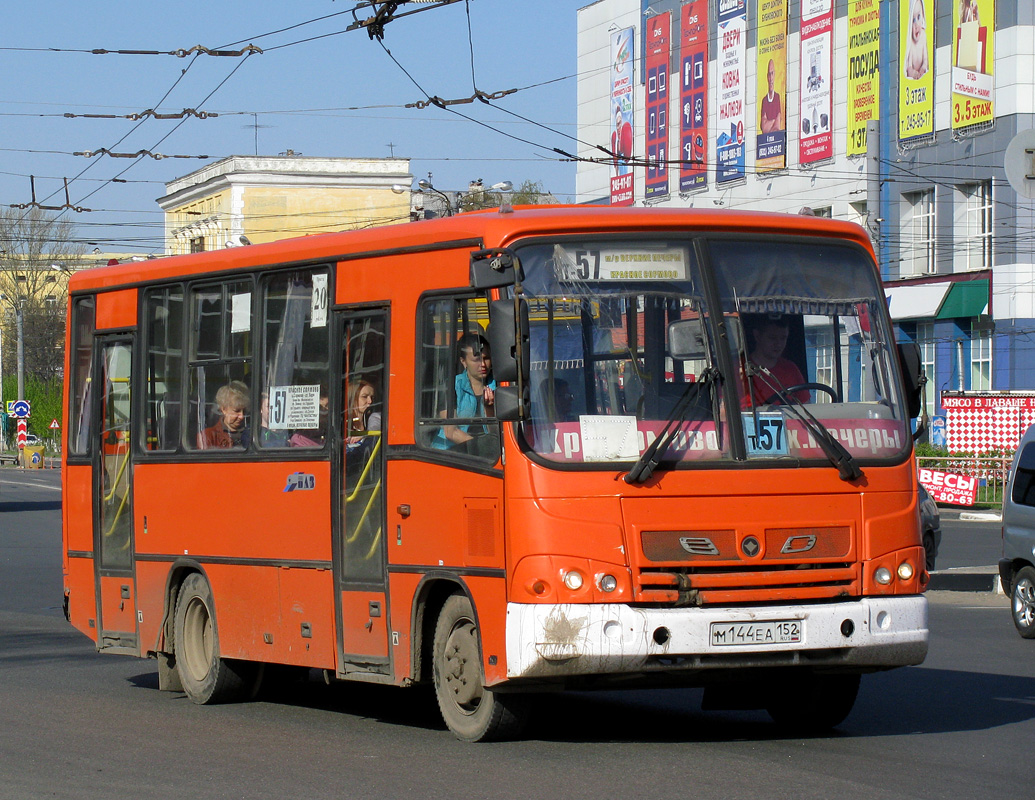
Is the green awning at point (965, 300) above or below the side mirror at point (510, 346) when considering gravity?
above

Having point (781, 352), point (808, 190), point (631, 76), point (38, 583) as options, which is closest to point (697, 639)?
point (781, 352)

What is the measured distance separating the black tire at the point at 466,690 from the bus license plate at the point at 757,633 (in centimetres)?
117

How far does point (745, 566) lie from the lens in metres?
8.33

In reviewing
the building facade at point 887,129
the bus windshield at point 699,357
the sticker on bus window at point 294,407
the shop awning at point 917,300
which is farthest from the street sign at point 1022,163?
the shop awning at point 917,300

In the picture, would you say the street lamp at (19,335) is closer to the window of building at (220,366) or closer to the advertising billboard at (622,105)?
the advertising billboard at (622,105)

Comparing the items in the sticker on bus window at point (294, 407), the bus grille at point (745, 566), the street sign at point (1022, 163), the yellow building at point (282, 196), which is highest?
the yellow building at point (282, 196)

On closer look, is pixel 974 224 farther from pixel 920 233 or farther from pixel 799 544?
pixel 799 544

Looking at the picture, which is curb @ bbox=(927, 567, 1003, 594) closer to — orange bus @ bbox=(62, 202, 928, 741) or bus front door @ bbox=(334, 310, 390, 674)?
orange bus @ bbox=(62, 202, 928, 741)

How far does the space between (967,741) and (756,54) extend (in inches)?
1849

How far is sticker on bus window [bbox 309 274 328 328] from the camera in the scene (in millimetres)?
10242

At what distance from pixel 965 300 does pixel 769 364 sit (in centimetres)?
3818

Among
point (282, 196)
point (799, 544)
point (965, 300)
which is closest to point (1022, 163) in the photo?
point (799, 544)

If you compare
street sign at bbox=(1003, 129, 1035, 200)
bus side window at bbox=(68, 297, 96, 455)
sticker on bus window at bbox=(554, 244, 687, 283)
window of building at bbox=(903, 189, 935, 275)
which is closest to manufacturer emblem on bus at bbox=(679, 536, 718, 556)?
sticker on bus window at bbox=(554, 244, 687, 283)

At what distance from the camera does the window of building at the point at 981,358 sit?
148 ft
